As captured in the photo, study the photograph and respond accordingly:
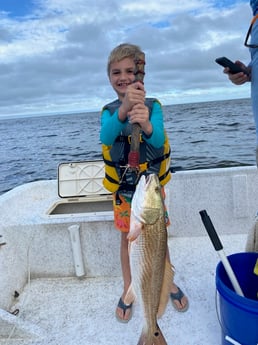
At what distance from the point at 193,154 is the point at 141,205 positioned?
16.7m

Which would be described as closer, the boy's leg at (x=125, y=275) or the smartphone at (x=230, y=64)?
the smartphone at (x=230, y=64)

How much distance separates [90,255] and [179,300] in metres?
1.14

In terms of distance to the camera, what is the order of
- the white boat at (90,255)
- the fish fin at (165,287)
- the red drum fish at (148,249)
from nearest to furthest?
1. the red drum fish at (148,249)
2. the fish fin at (165,287)
3. the white boat at (90,255)

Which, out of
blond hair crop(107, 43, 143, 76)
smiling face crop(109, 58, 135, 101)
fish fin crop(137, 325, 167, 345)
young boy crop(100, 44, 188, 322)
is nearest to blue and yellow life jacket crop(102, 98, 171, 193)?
young boy crop(100, 44, 188, 322)

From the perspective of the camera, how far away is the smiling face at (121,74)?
8.66 ft

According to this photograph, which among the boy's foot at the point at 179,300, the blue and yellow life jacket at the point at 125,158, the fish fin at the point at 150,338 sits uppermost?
the blue and yellow life jacket at the point at 125,158

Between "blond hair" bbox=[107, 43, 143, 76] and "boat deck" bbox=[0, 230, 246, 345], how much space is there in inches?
90.9

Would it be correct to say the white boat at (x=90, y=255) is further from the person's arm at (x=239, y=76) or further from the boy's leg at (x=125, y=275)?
the person's arm at (x=239, y=76)

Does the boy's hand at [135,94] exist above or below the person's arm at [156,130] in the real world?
above

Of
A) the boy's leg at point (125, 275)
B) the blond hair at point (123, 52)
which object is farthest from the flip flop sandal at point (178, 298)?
the blond hair at point (123, 52)

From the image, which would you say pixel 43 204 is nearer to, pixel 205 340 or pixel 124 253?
pixel 124 253

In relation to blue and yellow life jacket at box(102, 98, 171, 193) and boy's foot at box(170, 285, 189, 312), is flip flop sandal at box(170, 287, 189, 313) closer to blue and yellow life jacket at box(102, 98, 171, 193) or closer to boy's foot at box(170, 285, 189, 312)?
boy's foot at box(170, 285, 189, 312)

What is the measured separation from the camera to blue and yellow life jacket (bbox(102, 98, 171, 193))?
2.75m

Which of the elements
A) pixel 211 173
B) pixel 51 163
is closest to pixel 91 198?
pixel 211 173
